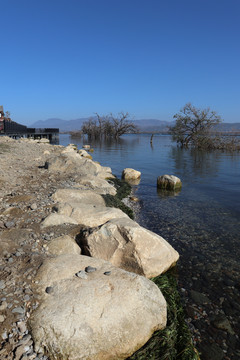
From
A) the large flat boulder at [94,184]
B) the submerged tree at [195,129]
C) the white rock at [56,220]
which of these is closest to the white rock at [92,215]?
the white rock at [56,220]

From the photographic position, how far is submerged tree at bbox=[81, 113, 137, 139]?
2584 inches

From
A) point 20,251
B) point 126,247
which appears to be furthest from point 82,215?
point 20,251

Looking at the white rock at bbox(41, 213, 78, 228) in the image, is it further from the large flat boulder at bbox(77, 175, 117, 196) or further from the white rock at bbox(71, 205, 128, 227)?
the large flat boulder at bbox(77, 175, 117, 196)

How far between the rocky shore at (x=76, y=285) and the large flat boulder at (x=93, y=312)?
10mm

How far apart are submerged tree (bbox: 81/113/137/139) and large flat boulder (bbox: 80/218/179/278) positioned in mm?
59287

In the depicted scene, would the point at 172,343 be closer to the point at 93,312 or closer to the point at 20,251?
the point at 93,312

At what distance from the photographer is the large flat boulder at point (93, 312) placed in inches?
120

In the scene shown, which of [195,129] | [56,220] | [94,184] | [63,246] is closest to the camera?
[63,246]

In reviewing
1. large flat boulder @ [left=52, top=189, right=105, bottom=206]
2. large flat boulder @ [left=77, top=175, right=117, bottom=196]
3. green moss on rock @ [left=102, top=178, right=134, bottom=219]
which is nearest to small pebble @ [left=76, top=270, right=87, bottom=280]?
large flat boulder @ [left=52, top=189, right=105, bottom=206]

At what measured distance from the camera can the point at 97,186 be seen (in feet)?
36.8

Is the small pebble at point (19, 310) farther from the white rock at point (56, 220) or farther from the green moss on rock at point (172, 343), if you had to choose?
the white rock at point (56, 220)

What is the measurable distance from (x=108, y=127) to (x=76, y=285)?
217 ft

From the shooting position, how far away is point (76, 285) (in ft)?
12.1

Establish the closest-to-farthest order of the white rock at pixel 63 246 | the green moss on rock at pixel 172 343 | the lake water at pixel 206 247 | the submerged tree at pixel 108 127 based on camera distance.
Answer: the green moss on rock at pixel 172 343 < the lake water at pixel 206 247 < the white rock at pixel 63 246 < the submerged tree at pixel 108 127
